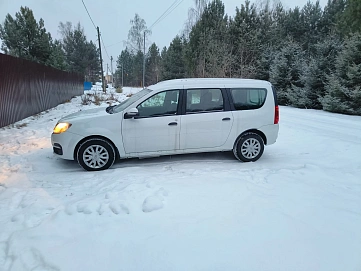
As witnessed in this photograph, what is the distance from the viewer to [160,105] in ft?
15.1

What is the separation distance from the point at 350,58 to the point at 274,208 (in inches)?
475

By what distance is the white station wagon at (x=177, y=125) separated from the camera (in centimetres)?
439

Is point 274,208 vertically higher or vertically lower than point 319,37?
lower

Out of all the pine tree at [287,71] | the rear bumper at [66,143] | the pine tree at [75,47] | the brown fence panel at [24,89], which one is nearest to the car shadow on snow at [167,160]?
the rear bumper at [66,143]

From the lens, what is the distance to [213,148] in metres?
4.89

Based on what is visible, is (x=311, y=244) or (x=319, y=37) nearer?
(x=311, y=244)

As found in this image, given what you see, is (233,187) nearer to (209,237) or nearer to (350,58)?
(209,237)

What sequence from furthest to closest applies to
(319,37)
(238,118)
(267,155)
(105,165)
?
(319,37)
(267,155)
(238,118)
(105,165)

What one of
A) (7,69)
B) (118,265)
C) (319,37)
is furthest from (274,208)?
(319,37)

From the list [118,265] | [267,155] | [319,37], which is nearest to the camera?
[118,265]

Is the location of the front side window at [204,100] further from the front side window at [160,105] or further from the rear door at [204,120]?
the front side window at [160,105]

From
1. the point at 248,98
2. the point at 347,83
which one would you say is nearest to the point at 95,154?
the point at 248,98

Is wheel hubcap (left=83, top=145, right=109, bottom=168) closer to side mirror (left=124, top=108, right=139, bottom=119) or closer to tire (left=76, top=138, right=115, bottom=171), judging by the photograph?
tire (left=76, top=138, right=115, bottom=171)

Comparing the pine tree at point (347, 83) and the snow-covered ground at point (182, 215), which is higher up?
the pine tree at point (347, 83)
